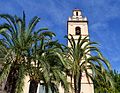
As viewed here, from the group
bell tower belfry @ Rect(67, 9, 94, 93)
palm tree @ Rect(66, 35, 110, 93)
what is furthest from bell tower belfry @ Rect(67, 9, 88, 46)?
palm tree @ Rect(66, 35, 110, 93)

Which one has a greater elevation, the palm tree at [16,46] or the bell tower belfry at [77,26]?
the bell tower belfry at [77,26]

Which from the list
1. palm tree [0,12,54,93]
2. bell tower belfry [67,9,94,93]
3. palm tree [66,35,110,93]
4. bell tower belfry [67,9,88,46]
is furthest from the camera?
bell tower belfry [67,9,88,46]

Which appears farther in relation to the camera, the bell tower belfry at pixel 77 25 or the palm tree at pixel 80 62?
the bell tower belfry at pixel 77 25

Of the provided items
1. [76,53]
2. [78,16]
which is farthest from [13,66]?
[78,16]

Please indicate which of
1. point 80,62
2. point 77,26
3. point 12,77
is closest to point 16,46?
point 12,77

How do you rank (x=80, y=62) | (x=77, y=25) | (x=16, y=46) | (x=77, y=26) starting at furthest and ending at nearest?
(x=77, y=25) → (x=77, y=26) → (x=80, y=62) → (x=16, y=46)

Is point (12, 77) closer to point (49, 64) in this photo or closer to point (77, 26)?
point (49, 64)

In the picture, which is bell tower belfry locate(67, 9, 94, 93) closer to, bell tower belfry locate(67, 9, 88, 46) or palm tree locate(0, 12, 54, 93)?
bell tower belfry locate(67, 9, 88, 46)

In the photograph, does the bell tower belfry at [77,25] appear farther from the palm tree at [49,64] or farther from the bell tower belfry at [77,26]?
the palm tree at [49,64]

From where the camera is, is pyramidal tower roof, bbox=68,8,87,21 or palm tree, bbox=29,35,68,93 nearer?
palm tree, bbox=29,35,68,93

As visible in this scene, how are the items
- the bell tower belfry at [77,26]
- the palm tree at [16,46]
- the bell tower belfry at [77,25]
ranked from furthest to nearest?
1. the bell tower belfry at [77,25]
2. the bell tower belfry at [77,26]
3. the palm tree at [16,46]

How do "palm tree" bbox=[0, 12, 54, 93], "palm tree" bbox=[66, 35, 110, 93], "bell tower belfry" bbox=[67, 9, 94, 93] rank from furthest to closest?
"bell tower belfry" bbox=[67, 9, 94, 93]
"palm tree" bbox=[66, 35, 110, 93]
"palm tree" bbox=[0, 12, 54, 93]

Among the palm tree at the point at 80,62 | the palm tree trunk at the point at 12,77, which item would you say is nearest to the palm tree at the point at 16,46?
the palm tree trunk at the point at 12,77

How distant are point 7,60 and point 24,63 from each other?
1277mm
